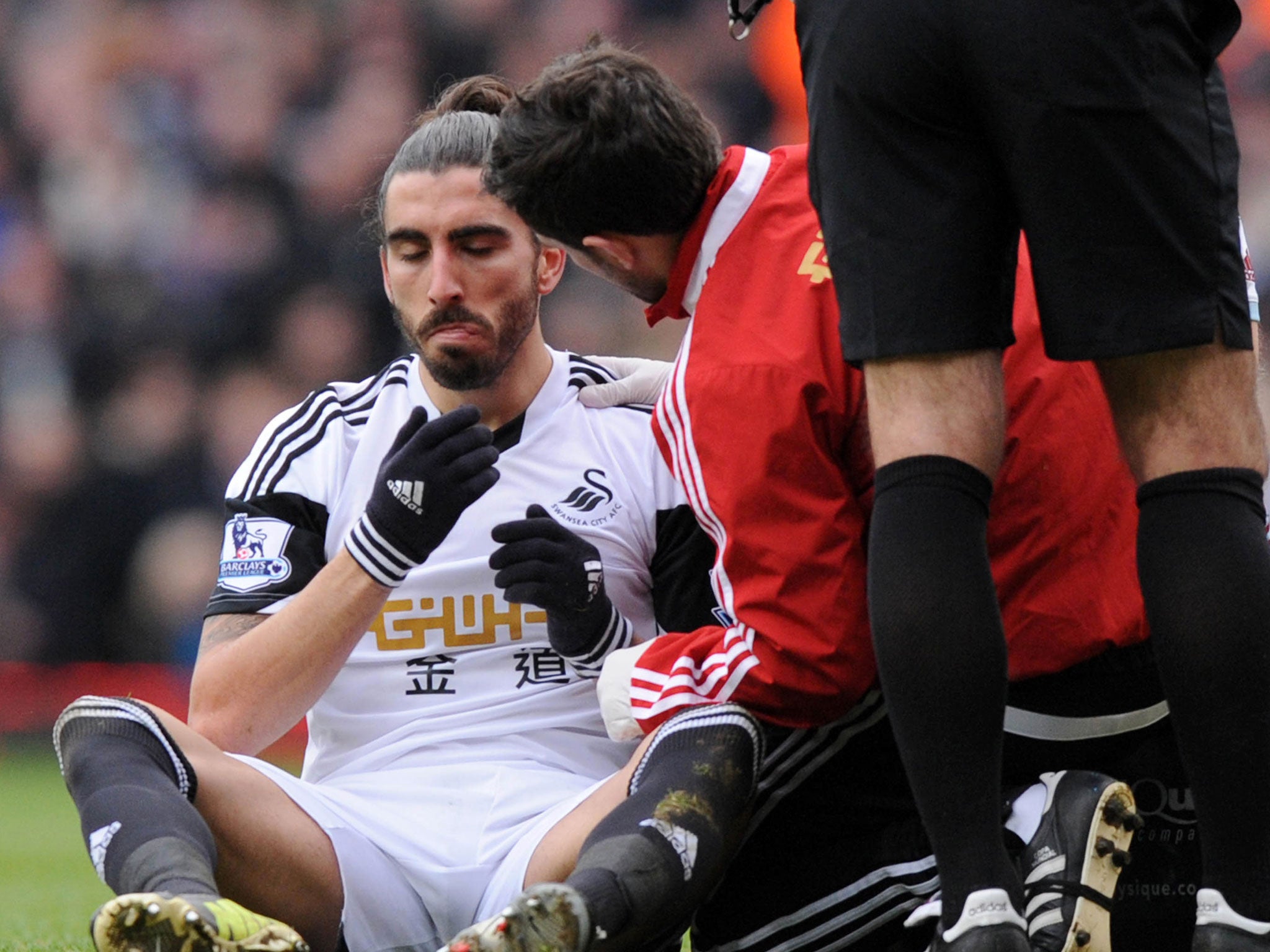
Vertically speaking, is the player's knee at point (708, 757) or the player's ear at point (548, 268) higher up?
the player's ear at point (548, 268)

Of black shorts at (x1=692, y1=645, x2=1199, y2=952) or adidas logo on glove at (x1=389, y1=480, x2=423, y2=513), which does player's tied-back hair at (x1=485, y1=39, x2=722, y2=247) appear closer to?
adidas logo on glove at (x1=389, y1=480, x2=423, y2=513)

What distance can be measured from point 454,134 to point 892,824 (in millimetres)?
1432

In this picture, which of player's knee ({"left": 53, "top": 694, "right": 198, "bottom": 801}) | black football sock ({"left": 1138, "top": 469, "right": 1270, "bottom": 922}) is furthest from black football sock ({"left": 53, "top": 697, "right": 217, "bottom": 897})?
black football sock ({"left": 1138, "top": 469, "right": 1270, "bottom": 922})

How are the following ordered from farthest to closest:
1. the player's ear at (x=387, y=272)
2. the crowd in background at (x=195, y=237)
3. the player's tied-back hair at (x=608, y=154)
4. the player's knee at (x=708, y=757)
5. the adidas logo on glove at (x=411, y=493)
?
the crowd in background at (x=195, y=237) → the player's ear at (x=387, y=272) → the adidas logo on glove at (x=411, y=493) → the player's tied-back hair at (x=608, y=154) → the player's knee at (x=708, y=757)

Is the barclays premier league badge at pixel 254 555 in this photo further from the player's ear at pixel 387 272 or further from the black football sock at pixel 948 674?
the black football sock at pixel 948 674

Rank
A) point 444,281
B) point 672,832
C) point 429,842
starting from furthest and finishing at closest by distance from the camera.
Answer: point 444,281 < point 429,842 < point 672,832

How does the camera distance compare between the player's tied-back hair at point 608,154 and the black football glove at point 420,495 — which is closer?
the player's tied-back hair at point 608,154

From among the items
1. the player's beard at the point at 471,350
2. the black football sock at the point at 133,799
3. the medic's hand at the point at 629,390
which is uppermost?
the player's beard at the point at 471,350

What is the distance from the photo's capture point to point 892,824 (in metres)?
2.37

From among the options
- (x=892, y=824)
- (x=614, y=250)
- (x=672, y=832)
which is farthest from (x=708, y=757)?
(x=614, y=250)

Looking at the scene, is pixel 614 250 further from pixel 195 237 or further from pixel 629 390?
pixel 195 237

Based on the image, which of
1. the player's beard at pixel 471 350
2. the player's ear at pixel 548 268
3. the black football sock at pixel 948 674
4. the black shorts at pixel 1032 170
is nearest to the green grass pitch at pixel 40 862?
the player's beard at pixel 471 350

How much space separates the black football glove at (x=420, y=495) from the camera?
101 inches

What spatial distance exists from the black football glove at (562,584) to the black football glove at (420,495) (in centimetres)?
10
